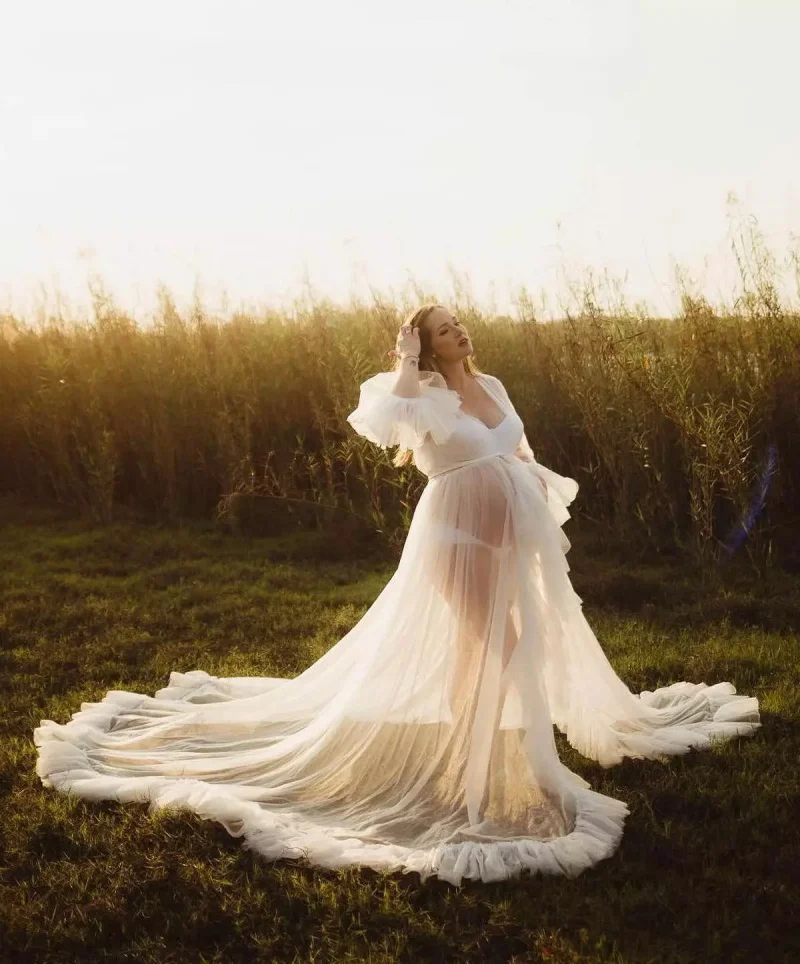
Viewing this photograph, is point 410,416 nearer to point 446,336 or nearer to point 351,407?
point 446,336

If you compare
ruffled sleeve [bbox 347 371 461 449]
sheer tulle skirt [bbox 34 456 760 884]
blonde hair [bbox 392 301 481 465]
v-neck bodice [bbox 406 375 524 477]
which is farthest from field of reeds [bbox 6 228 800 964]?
blonde hair [bbox 392 301 481 465]

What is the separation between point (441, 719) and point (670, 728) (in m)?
0.97

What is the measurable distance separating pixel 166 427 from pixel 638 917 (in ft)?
20.5

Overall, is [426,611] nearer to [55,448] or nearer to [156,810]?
[156,810]

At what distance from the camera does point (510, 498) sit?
372 centimetres

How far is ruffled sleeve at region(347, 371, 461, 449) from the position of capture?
366 cm

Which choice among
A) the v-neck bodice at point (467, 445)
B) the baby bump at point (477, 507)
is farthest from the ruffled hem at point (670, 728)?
the v-neck bodice at point (467, 445)

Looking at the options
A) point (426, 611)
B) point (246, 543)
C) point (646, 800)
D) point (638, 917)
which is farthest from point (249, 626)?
point (638, 917)

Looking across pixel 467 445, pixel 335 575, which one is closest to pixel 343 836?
pixel 467 445

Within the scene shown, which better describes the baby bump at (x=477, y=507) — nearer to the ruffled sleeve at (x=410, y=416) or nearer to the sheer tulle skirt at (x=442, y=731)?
the sheer tulle skirt at (x=442, y=731)

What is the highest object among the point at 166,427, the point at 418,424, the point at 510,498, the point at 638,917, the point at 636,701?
the point at 166,427

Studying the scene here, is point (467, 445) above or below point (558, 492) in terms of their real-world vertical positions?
above

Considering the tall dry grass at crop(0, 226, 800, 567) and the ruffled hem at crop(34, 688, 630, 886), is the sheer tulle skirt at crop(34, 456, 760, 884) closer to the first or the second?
the ruffled hem at crop(34, 688, 630, 886)

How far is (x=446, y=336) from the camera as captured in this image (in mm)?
3850
